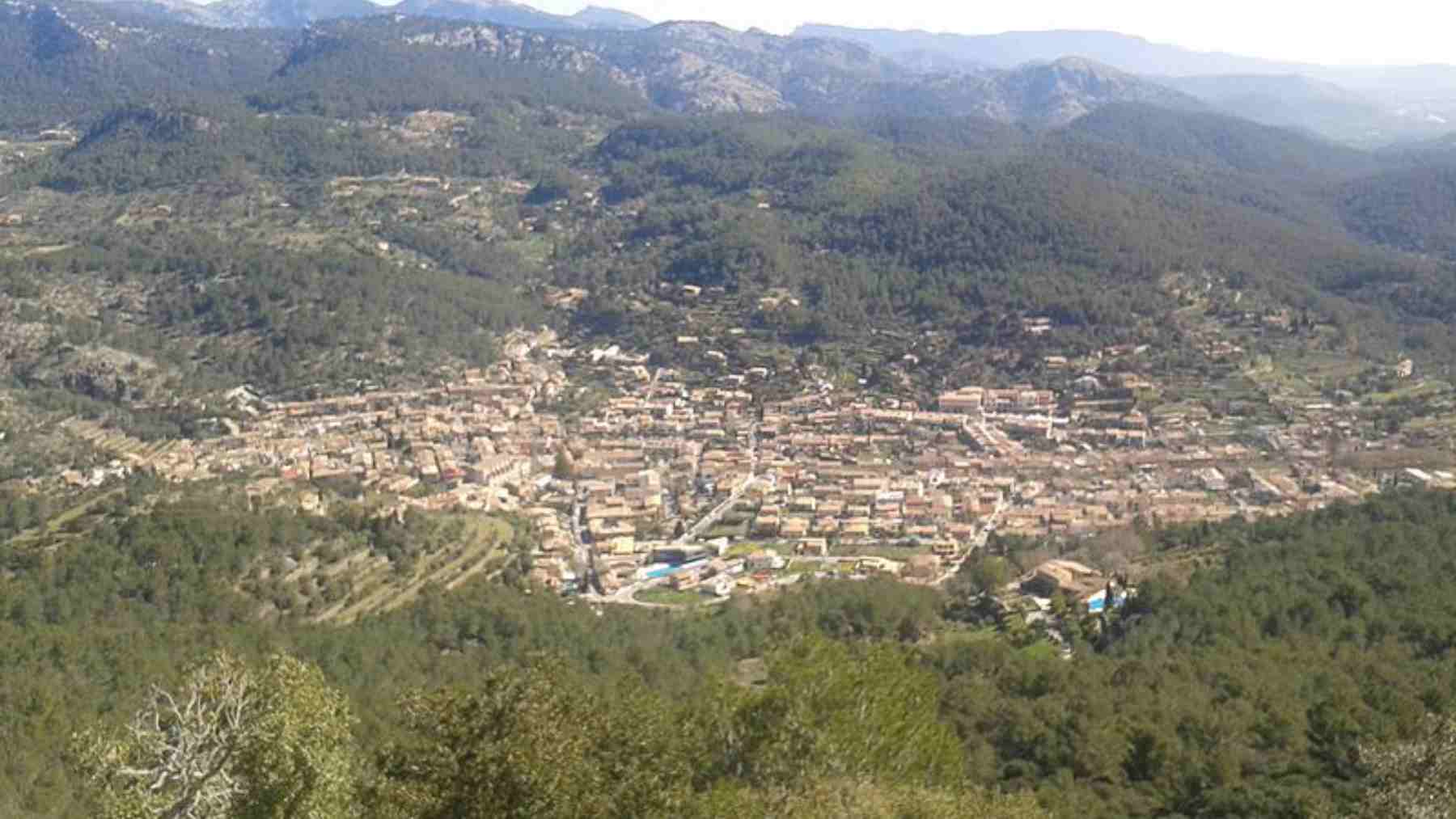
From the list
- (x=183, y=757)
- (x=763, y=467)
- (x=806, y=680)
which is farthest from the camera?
(x=763, y=467)

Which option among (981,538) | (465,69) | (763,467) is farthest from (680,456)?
(465,69)

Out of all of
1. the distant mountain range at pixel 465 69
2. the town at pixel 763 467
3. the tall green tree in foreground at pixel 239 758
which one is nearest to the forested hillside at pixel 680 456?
the tall green tree in foreground at pixel 239 758

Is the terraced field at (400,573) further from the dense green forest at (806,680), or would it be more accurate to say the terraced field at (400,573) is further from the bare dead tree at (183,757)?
the bare dead tree at (183,757)

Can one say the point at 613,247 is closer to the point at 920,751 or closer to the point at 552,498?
the point at 552,498

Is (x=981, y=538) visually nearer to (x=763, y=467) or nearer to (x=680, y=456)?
(x=763, y=467)

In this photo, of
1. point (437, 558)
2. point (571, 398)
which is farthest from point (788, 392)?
point (437, 558)
